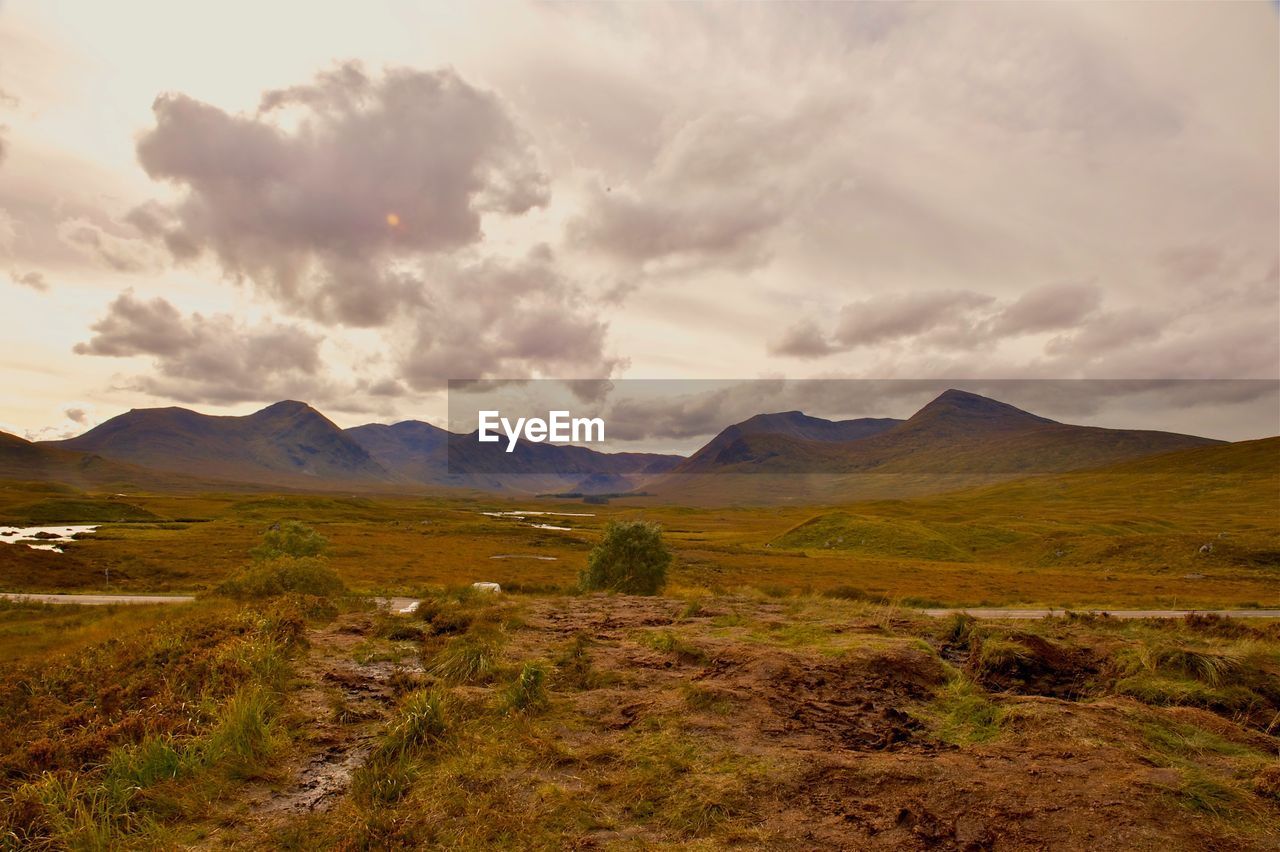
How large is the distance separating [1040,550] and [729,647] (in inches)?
3562

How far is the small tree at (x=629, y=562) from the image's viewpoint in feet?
127

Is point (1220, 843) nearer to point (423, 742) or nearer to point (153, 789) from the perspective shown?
point (423, 742)

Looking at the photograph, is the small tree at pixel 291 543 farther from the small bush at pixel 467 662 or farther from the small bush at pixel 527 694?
the small bush at pixel 527 694

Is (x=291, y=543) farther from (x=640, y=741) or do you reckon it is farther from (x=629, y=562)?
(x=640, y=741)

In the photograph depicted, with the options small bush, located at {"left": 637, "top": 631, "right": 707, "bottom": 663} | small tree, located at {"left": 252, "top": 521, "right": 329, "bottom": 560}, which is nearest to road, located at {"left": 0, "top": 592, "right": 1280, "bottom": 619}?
small tree, located at {"left": 252, "top": 521, "right": 329, "bottom": 560}

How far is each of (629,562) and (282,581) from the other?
19.4m

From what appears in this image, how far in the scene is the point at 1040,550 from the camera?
8725cm

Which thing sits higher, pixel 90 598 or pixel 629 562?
pixel 629 562

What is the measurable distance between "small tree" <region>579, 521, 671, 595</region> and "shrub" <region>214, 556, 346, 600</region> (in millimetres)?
14947

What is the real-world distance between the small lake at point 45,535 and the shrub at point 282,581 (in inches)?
2753

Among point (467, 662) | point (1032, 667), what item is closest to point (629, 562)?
point (467, 662)

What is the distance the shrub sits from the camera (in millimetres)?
29406

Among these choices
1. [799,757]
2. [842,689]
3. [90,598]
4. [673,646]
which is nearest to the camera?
[799,757]

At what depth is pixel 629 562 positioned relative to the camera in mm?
39281
